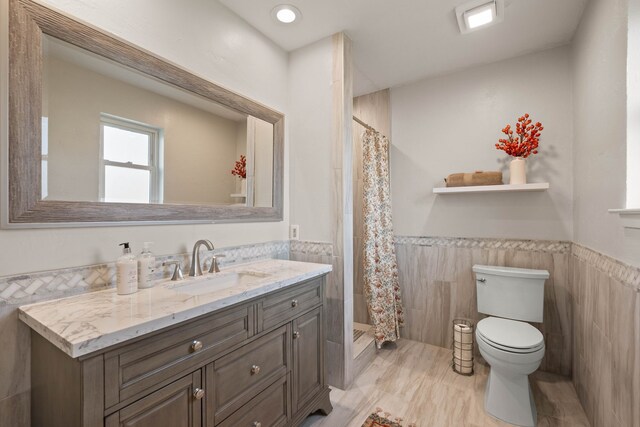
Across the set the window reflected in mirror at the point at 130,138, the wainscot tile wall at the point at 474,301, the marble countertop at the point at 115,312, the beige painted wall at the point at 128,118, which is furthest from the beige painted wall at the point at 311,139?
the marble countertop at the point at 115,312

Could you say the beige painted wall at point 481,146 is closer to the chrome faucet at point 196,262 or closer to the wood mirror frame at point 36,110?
the chrome faucet at point 196,262

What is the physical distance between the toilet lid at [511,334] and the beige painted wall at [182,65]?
5.10ft

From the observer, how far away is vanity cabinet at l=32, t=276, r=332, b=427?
83 cm

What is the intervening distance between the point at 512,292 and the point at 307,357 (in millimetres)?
1619

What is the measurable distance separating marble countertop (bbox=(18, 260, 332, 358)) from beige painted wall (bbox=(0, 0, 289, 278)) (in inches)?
7.5

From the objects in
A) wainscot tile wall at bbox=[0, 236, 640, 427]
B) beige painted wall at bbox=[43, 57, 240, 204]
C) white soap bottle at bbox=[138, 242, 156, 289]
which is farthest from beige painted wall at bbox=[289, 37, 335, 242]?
white soap bottle at bbox=[138, 242, 156, 289]

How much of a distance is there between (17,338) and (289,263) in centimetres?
125

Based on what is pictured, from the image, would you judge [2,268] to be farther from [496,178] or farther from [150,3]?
[496,178]

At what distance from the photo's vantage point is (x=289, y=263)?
6.26 ft

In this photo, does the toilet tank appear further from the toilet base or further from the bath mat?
the bath mat

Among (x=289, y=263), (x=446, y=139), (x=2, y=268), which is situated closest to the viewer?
(x=2, y=268)

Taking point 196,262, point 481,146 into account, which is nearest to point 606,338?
point 481,146

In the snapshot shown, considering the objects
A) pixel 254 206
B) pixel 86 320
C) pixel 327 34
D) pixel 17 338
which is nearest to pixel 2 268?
→ pixel 17 338

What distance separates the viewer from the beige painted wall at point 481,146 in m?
2.25
